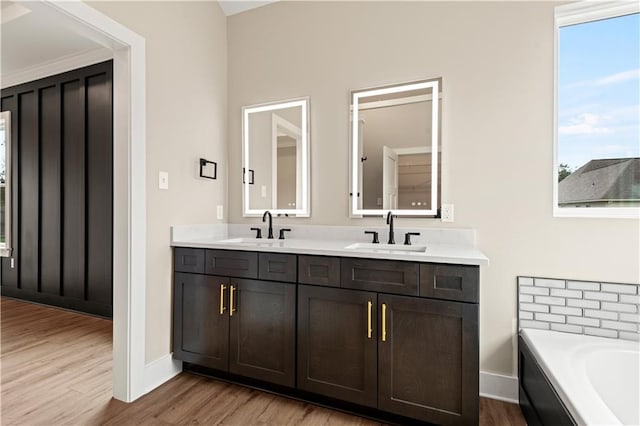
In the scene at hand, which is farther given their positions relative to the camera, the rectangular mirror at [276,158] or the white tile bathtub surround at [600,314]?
the rectangular mirror at [276,158]

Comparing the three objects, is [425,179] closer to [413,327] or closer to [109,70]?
[413,327]

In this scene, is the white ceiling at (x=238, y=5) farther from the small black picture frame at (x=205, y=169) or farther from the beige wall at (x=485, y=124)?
the small black picture frame at (x=205, y=169)

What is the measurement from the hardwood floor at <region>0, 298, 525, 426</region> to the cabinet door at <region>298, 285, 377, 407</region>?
175 millimetres

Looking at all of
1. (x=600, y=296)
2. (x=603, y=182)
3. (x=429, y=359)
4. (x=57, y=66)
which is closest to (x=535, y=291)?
(x=600, y=296)

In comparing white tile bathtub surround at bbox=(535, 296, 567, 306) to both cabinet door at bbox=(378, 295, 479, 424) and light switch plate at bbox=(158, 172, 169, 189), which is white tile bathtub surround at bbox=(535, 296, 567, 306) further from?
light switch plate at bbox=(158, 172, 169, 189)

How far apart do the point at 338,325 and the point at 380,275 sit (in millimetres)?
357

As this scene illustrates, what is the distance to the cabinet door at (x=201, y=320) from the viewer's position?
2.01 m

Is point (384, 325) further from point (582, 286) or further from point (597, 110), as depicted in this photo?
point (597, 110)

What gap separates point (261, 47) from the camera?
8.53 ft

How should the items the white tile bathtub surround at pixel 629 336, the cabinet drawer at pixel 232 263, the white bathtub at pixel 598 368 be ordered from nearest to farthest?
1. the white bathtub at pixel 598 368
2. the white tile bathtub surround at pixel 629 336
3. the cabinet drawer at pixel 232 263

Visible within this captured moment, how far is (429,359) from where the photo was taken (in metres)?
1.54

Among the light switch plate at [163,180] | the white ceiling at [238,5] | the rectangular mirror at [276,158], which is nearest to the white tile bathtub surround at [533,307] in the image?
the rectangular mirror at [276,158]

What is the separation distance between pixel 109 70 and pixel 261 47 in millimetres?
1575

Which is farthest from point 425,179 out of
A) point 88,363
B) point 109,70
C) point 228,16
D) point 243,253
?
point 109,70
